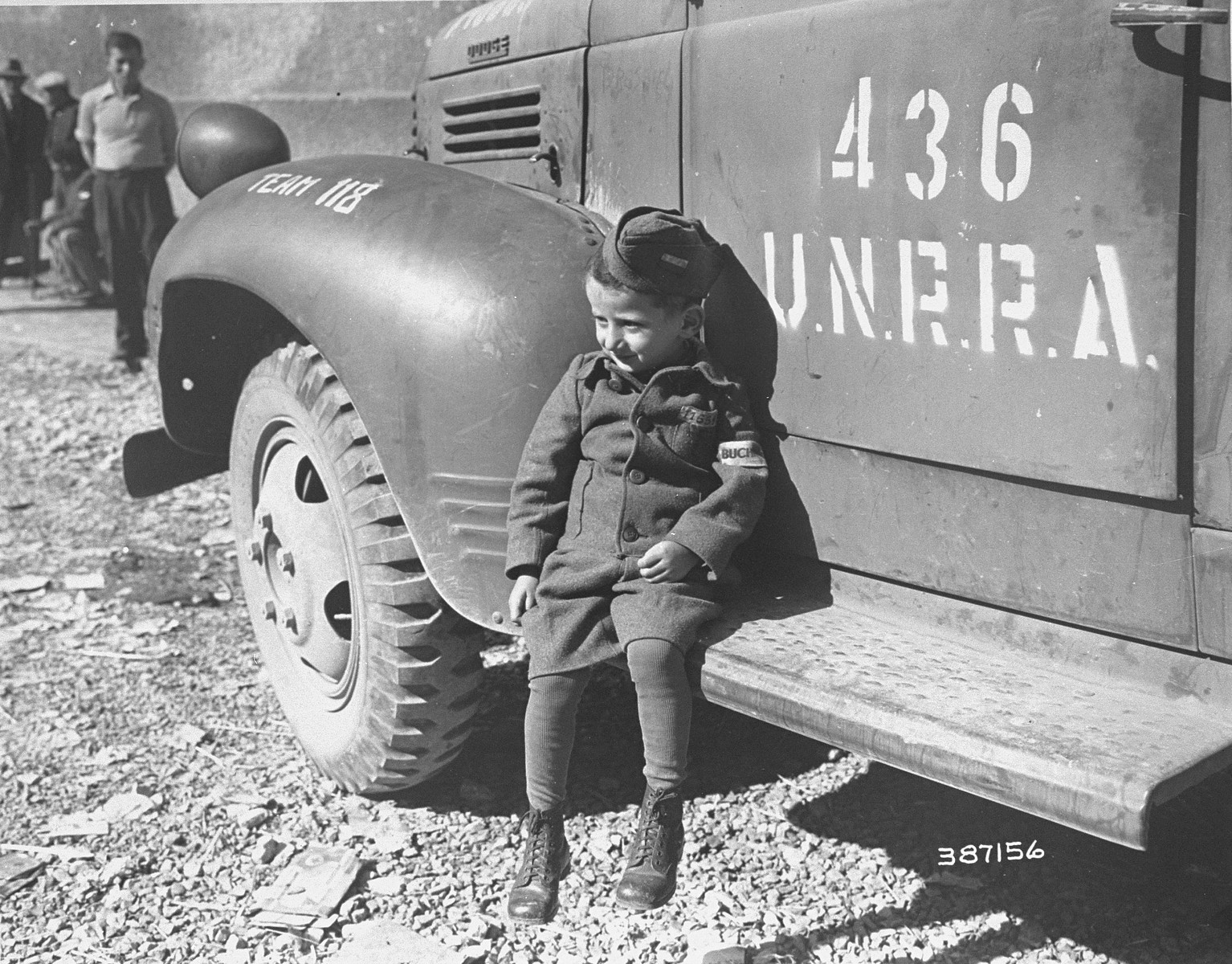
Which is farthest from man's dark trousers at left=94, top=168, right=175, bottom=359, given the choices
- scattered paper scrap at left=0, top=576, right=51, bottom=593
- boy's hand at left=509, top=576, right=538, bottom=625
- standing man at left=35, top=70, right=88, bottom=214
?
boy's hand at left=509, top=576, right=538, bottom=625

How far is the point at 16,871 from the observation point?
10.0 ft

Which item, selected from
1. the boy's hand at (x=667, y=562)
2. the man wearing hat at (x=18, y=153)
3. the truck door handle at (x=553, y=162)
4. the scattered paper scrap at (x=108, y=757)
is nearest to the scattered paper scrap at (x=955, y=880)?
the boy's hand at (x=667, y=562)

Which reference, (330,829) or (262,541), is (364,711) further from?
(262,541)

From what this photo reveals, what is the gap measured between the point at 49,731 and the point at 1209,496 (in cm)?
293

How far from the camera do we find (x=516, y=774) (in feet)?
11.3

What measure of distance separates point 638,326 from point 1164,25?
3.27ft

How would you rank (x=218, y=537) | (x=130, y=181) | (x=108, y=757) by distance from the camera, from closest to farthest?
(x=108, y=757) < (x=218, y=537) < (x=130, y=181)

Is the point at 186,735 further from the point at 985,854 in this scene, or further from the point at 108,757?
the point at 985,854

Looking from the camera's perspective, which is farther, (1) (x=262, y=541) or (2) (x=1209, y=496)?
(1) (x=262, y=541)

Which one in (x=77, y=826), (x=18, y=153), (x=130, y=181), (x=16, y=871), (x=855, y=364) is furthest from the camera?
(x=18, y=153)

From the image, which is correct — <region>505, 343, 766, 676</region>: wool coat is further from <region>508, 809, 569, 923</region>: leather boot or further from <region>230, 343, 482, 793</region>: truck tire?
<region>230, 343, 482, 793</region>: truck tire

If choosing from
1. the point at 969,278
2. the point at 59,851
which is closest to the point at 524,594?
the point at 969,278

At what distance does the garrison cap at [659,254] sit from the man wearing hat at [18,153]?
10.4 m

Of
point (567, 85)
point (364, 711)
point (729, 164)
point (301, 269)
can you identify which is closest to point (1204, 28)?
point (729, 164)
